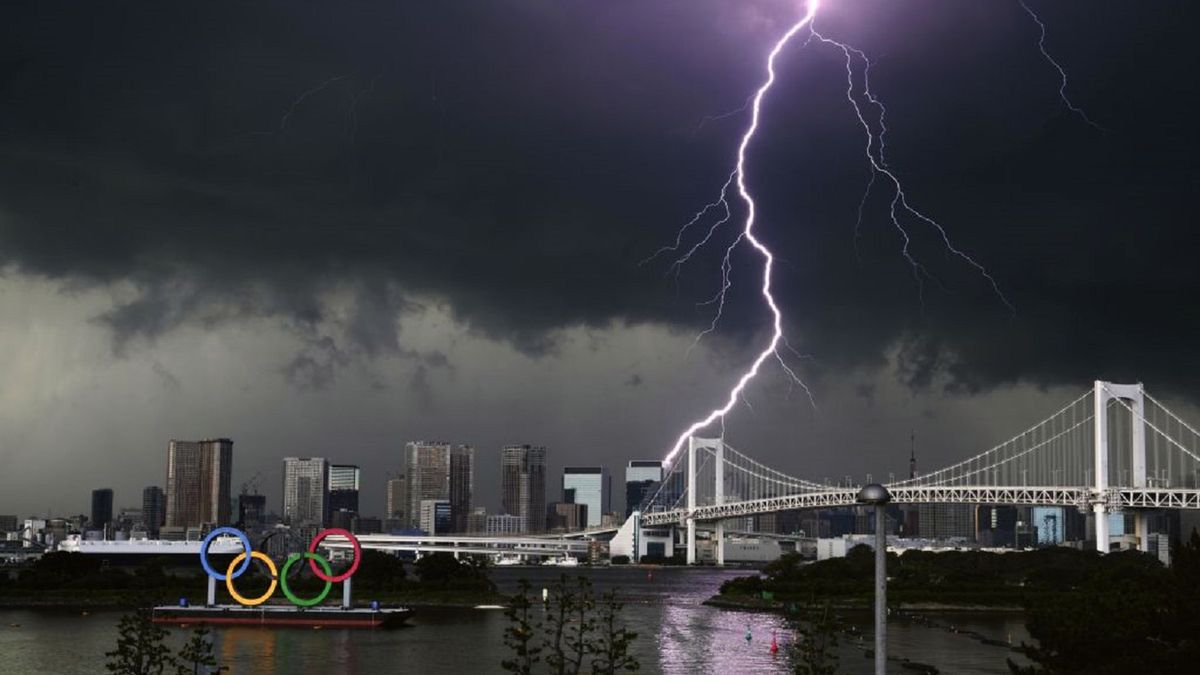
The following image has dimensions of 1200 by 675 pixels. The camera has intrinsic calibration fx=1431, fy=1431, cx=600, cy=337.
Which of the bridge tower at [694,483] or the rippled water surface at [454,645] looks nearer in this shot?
the rippled water surface at [454,645]

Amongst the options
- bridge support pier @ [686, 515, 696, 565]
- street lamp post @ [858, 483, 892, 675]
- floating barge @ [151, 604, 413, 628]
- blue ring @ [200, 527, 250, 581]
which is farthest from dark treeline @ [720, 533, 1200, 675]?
bridge support pier @ [686, 515, 696, 565]

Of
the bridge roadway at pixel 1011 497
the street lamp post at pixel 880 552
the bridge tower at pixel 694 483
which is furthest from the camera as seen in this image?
the bridge tower at pixel 694 483

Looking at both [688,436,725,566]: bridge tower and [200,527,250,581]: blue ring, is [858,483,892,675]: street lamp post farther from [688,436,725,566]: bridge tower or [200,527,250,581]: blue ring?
[688,436,725,566]: bridge tower

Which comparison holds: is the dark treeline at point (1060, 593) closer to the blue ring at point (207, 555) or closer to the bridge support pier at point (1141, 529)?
the bridge support pier at point (1141, 529)

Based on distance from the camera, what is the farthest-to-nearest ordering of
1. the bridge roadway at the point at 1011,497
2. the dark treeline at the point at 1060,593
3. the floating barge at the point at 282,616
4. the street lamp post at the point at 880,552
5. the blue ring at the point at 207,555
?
the bridge roadway at the point at 1011,497, the blue ring at the point at 207,555, the floating barge at the point at 282,616, the dark treeline at the point at 1060,593, the street lamp post at the point at 880,552

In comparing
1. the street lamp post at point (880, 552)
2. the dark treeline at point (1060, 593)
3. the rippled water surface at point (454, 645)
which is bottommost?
the rippled water surface at point (454, 645)

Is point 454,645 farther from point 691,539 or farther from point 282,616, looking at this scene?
point 691,539

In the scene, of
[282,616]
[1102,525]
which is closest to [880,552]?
[282,616]

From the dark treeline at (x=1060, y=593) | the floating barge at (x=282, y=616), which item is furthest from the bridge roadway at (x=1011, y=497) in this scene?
the floating barge at (x=282, y=616)
